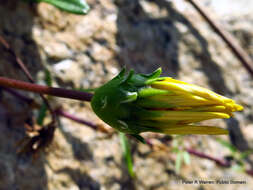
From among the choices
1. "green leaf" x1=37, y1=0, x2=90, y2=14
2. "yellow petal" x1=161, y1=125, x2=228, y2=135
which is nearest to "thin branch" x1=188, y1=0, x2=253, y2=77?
"green leaf" x1=37, y1=0, x2=90, y2=14

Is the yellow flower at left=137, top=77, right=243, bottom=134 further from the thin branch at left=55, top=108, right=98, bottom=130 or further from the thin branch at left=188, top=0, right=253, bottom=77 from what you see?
the thin branch at left=188, top=0, right=253, bottom=77

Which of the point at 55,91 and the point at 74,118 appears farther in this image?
the point at 74,118

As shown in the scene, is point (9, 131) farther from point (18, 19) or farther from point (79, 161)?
point (18, 19)

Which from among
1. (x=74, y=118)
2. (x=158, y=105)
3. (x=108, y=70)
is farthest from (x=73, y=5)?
(x=158, y=105)

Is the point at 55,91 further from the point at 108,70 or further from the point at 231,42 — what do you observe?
the point at 231,42

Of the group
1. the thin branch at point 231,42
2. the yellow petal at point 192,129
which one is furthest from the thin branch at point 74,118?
the thin branch at point 231,42

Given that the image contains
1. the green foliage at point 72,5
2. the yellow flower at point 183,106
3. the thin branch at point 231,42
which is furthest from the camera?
the thin branch at point 231,42

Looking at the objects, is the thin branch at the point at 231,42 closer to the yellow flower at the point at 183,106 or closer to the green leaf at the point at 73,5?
the green leaf at the point at 73,5
